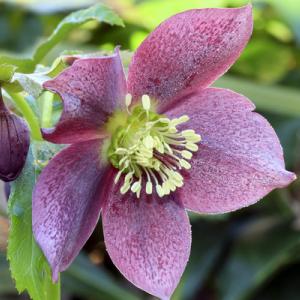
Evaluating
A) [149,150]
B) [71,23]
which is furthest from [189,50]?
[71,23]

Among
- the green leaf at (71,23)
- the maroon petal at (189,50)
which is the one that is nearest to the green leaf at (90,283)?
the green leaf at (71,23)

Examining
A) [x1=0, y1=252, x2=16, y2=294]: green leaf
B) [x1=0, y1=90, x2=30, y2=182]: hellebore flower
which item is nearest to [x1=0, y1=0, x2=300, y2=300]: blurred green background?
[x1=0, y1=252, x2=16, y2=294]: green leaf

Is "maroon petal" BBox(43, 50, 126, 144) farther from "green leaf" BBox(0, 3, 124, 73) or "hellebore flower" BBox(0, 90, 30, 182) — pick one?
"green leaf" BBox(0, 3, 124, 73)

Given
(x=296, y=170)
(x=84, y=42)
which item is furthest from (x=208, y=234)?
(x=84, y=42)

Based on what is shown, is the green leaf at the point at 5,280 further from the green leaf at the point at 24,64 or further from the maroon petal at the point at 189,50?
the maroon petal at the point at 189,50

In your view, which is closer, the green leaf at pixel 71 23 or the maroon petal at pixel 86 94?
the maroon petal at pixel 86 94

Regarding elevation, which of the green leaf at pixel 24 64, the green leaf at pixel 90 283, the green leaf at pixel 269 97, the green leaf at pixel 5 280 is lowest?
the green leaf at pixel 90 283
